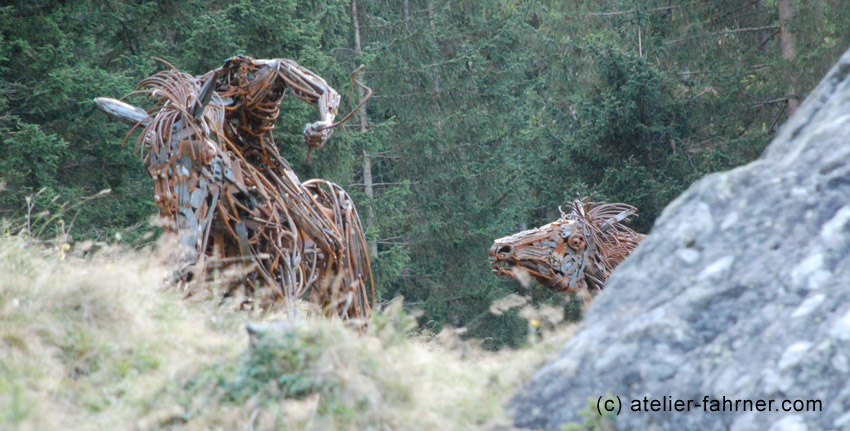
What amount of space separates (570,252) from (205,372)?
7122mm

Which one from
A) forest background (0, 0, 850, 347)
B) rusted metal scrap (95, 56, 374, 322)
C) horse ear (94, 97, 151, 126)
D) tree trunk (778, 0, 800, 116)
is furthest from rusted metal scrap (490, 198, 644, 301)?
tree trunk (778, 0, 800, 116)

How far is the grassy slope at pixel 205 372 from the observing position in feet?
10.0

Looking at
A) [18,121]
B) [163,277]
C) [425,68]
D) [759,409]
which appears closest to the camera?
[759,409]

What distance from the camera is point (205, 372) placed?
3.33 metres

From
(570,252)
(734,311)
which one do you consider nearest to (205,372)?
(734,311)

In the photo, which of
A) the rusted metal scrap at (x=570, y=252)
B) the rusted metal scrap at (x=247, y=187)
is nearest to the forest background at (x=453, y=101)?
the rusted metal scrap at (x=247, y=187)

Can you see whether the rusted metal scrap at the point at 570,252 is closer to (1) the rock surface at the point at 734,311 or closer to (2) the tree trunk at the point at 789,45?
(1) the rock surface at the point at 734,311

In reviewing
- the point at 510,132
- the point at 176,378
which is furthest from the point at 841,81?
the point at 510,132

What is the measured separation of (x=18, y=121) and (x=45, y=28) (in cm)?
153

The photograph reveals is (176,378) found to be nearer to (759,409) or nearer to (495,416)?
(495,416)

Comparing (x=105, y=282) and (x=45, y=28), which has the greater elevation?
(x=45, y=28)

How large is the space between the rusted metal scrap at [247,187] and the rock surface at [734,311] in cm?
217

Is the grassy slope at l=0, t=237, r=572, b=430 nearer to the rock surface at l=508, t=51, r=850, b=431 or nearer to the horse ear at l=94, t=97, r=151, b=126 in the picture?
the rock surface at l=508, t=51, r=850, b=431

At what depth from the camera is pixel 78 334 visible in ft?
12.4
